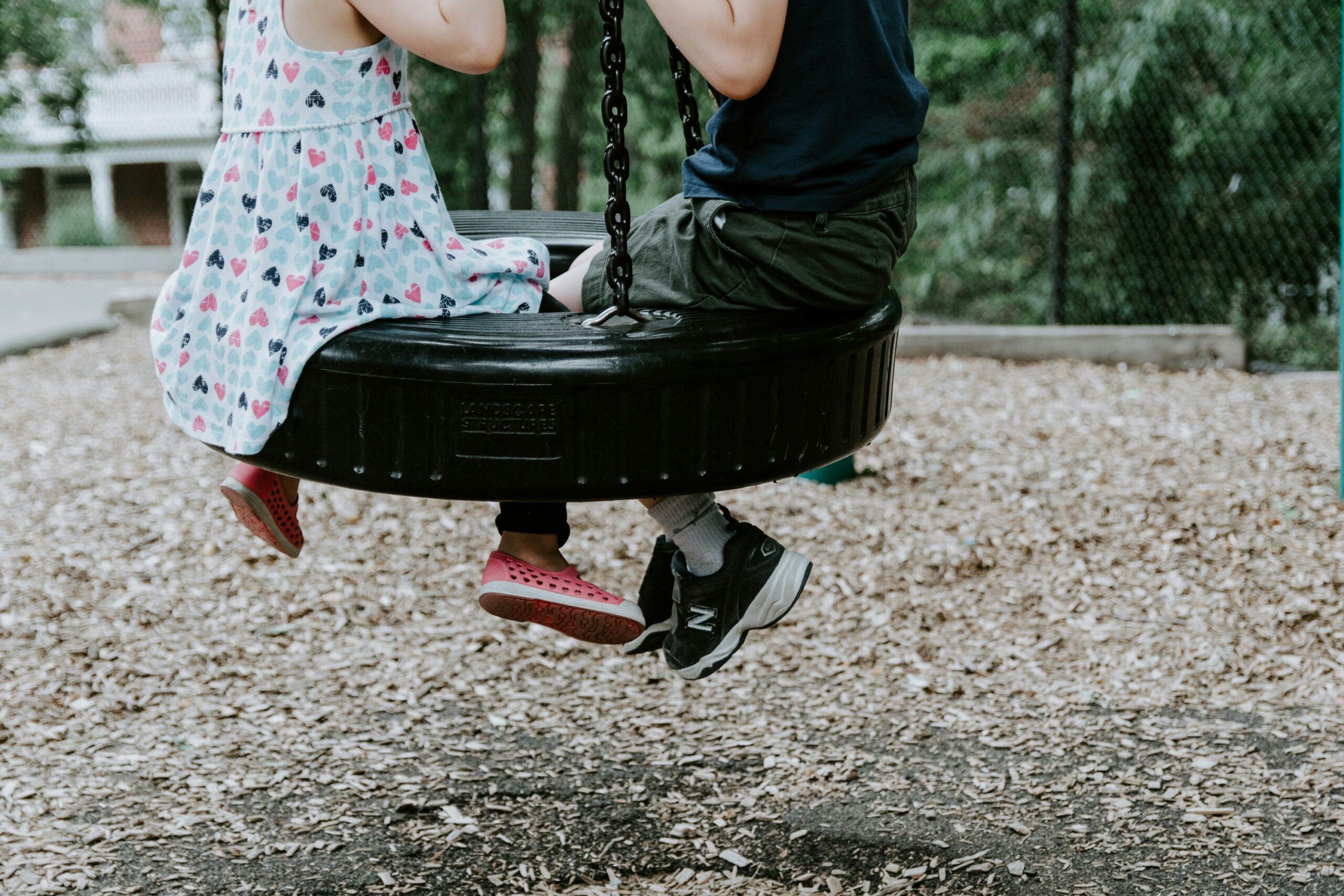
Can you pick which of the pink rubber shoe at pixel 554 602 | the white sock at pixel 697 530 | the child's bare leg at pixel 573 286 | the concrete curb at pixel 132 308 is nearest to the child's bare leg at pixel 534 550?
the pink rubber shoe at pixel 554 602

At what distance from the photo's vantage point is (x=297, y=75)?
62.8 inches

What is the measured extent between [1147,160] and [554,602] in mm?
4915

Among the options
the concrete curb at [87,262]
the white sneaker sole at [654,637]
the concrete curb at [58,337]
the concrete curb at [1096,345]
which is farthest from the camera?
the concrete curb at [87,262]

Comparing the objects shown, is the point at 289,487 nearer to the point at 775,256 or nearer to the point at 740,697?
the point at 775,256

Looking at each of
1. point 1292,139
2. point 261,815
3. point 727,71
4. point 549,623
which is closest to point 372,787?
point 261,815

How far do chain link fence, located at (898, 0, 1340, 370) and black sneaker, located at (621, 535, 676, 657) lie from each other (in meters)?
4.21

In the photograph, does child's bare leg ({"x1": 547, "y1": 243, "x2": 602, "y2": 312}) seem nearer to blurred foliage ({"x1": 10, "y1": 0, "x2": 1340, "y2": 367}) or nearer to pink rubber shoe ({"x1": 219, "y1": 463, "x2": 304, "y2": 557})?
pink rubber shoe ({"x1": 219, "y1": 463, "x2": 304, "y2": 557})

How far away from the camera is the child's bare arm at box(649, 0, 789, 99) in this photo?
1.48 m

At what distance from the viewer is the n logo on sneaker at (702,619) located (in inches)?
74.9

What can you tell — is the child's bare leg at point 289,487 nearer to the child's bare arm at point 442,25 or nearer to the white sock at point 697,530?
the white sock at point 697,530

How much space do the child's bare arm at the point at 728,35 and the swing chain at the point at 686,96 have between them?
9.3 inches

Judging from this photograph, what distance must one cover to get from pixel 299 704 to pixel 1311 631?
2.27m

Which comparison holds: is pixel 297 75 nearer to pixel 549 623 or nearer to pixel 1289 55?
pixel 549 623

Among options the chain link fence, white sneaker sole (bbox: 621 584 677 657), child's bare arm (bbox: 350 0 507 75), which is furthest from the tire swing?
the chain link fence
